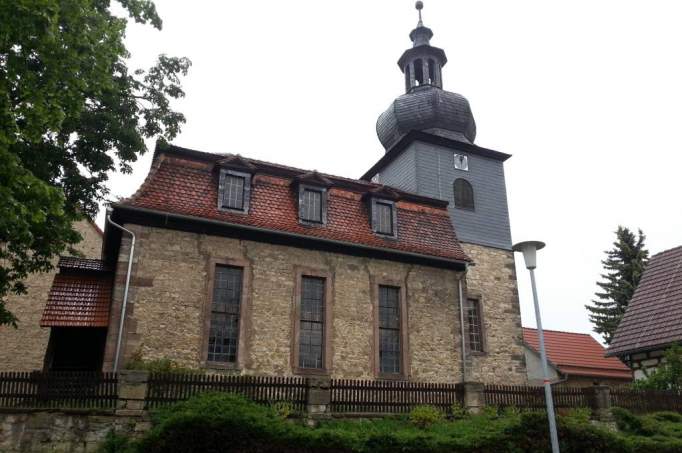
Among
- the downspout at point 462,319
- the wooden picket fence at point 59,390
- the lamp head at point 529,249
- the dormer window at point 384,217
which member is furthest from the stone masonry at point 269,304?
the lamp head at point 529,249

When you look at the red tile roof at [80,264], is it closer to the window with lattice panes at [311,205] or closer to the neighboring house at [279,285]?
the neighboring house at [279,285]

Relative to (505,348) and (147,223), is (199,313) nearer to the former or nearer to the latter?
(147,223)

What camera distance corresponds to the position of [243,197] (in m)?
16.4

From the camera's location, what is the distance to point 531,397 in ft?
49.9

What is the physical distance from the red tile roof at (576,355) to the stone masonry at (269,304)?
33.8 ft

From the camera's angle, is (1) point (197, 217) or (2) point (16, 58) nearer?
(2) point (16, 58)

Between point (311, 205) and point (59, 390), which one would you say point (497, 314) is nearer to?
point (311, 205)

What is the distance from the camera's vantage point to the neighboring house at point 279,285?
47.8 feet

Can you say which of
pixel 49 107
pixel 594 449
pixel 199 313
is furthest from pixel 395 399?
pixel 49 107

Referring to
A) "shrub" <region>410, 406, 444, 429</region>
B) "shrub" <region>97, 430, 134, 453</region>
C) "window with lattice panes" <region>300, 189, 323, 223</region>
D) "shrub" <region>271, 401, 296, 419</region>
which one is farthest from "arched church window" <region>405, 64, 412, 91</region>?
"shrub" <region>97, 430, 134, 453</region>

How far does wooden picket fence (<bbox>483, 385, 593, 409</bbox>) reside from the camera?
1467 cm

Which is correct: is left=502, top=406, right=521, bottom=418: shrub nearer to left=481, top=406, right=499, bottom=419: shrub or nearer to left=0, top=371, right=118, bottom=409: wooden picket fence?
left=481, top=406, right=499, bottom=419: shrub

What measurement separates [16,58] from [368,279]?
1035cm

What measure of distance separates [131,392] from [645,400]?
1321cm
